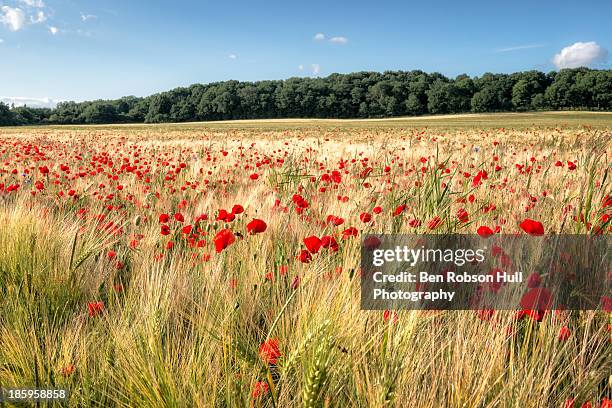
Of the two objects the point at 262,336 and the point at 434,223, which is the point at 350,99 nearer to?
the point at 434,223

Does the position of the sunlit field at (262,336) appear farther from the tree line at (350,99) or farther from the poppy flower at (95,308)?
the tree line at (350,99)

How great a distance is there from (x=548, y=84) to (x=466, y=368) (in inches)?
4169

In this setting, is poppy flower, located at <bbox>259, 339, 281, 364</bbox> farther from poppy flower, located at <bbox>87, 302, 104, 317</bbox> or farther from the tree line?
the tree line

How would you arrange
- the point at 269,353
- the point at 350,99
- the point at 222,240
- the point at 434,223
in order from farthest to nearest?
the point at 350,99 → the point at 434,223 → the point at 222,240 → the point at 269,353

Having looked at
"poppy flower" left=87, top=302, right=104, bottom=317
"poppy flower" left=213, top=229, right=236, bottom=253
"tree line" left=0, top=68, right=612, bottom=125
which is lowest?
"poppy flower" left=87, top=302, right=104, bottom=317

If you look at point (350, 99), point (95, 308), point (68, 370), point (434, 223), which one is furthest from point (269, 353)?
point (350, 99)

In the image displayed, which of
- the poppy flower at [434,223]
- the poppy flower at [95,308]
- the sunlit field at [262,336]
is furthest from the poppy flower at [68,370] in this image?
the poppy flower at [434,223]

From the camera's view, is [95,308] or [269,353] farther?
[95,308]

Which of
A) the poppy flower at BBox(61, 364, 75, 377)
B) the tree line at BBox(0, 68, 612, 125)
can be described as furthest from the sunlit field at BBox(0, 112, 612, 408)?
the tree line at BBox(0, 68, 612, 125)

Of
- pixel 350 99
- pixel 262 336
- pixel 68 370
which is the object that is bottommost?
pixel 262 336

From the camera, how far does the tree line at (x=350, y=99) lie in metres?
81.9

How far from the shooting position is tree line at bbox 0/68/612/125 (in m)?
81.9

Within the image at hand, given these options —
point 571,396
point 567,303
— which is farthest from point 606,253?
point 571,396

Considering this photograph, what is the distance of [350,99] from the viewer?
9606cm
